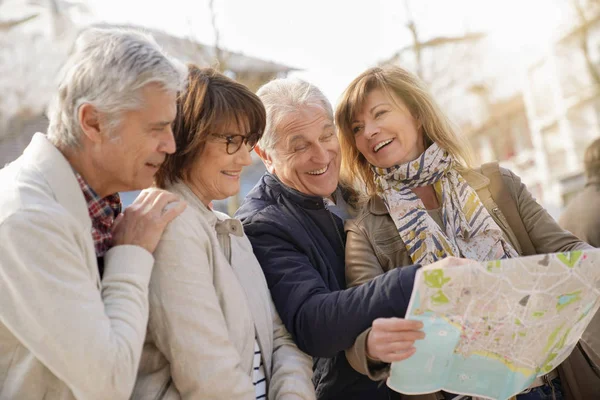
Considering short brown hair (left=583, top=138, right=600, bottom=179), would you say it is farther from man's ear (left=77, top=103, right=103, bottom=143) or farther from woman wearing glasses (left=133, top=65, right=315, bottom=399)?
man's ear (left=77, top=103, right=103, bottom=143)

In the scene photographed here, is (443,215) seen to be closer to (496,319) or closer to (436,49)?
(496,319)


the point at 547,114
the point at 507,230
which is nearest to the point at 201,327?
the point at 507,230

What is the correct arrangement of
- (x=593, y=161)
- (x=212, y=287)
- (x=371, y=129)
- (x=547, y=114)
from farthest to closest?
(x=547, y=114), (x=593, y=161), (x=371, y=129), (x=212, y=287)

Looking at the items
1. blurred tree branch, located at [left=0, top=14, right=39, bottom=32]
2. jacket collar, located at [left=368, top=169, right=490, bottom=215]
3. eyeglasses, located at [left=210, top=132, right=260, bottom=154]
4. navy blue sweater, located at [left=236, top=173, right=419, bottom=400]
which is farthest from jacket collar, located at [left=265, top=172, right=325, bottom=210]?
blurred tree branch, located at [left=0, top=14, right=39, bottom=32]

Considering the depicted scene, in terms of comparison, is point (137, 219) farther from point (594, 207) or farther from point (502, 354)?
point (594, 207)

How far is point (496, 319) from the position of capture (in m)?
2.27

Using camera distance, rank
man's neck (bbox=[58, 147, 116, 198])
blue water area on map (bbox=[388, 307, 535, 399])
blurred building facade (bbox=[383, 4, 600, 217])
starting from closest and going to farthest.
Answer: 1. man's neck (bbox=[58, 147, 116, 198])
2. blue water area on map (bbox=[388, 307, 535, 399])
3. blurred building facade (bbox=[383, 4, 600, 217])

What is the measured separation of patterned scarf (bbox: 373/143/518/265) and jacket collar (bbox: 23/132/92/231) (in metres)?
1.38

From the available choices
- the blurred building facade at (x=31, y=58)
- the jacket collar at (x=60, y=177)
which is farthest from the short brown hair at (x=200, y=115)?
the blurred building facade at (x=31, y=58)

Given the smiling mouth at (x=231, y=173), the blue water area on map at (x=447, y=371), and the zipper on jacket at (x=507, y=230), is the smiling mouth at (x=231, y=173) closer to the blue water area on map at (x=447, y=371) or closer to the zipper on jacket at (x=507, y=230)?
the blue water area on map at (x=447, y=371)

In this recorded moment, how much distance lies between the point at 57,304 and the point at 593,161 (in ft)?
13.9

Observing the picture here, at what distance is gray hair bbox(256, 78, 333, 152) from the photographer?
3.05 meters

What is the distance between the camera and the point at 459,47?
16672mm

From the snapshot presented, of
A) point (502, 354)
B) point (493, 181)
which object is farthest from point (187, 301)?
point (493, 181)
